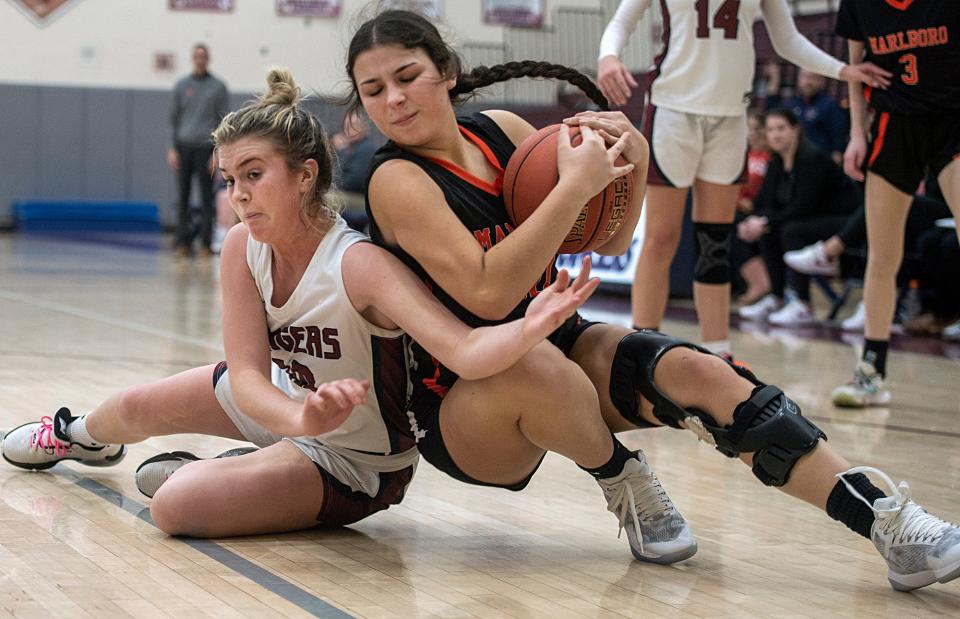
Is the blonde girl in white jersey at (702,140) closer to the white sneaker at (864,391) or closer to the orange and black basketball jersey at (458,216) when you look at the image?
the white sneaker at (864,391)

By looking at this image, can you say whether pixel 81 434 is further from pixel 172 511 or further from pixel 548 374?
pixel 548 374

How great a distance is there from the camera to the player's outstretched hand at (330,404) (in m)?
1.95

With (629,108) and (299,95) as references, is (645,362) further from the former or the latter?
(629,108)

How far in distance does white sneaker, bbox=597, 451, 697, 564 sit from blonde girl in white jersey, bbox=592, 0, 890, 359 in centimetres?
207

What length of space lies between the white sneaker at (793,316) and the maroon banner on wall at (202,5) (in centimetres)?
1038

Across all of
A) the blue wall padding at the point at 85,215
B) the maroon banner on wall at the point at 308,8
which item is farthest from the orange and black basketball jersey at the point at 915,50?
the blue wall padding at the point at 85,215

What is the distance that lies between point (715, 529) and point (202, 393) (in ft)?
3.76

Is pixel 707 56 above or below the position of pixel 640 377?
above

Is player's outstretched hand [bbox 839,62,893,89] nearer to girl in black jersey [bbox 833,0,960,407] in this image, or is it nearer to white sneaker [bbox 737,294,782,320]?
girl in black jersey [bbox 833,0,960,407]

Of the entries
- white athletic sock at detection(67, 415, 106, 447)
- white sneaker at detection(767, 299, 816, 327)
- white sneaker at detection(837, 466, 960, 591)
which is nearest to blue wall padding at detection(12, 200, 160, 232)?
white sneaker at detection(767, 299, 816, 327)

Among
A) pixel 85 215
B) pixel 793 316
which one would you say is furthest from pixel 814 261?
pixel 85 215

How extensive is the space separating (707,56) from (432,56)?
2.34m

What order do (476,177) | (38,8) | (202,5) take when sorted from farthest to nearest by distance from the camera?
(202,5) → (38,8) → (476,177)

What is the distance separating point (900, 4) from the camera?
4.12 metres
